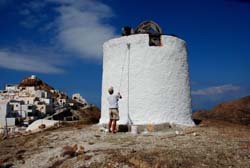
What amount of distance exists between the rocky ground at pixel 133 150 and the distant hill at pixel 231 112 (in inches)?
727

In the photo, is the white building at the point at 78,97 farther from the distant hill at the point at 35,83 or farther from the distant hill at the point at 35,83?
the distant hill at the point at 35,83

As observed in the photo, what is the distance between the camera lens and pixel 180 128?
45.4 feet

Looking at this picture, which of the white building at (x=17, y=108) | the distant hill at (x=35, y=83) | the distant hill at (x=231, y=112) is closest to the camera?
the distant hill at (x=231, y=112)

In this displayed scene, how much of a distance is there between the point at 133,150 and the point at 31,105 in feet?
175

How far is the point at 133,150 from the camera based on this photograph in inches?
352

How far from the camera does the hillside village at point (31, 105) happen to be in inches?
1837

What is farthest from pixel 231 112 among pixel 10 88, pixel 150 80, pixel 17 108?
pixel 10 88

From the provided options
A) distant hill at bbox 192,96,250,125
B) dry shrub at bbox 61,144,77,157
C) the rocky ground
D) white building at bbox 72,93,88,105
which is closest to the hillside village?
white building at bbox 72,93,88,105

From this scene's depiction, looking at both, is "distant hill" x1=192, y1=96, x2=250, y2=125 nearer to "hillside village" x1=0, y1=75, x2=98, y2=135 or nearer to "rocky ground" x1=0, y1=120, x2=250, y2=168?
"hillside village" x1=0, y1=75, x2=98, y2=135

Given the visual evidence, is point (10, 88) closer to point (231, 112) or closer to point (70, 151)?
point (231, 112)

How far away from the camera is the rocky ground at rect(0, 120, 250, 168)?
316 inches

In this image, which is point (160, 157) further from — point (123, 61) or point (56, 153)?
point (123, 61)

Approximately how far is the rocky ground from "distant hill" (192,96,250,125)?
18455 millimetres

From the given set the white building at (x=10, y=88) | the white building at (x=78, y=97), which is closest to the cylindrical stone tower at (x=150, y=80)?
the white building at (x=78, y=97)
